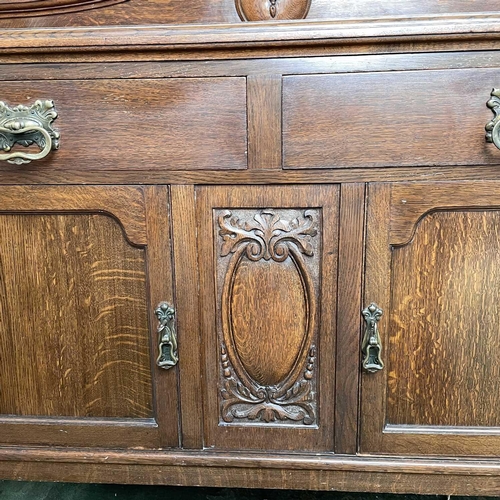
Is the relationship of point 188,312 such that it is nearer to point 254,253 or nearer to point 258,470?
point 254,253

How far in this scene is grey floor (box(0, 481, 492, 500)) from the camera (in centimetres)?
80

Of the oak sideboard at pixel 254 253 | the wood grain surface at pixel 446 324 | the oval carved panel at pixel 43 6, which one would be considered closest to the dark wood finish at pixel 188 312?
the oak sideboard at pixel 254 253

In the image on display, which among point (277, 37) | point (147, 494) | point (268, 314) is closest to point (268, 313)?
point (268, 314)

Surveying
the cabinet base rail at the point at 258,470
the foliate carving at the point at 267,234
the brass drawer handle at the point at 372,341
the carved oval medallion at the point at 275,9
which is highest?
the carved oval medallion at the point at 275,9

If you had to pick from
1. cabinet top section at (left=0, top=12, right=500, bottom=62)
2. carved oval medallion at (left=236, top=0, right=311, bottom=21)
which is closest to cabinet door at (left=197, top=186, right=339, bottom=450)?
cabinet top section at (left=0, top=12, right=500, bottom=62)

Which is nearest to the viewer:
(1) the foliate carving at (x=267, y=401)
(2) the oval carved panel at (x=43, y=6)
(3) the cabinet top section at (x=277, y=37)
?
(3) the cabinet top section at (x=277, y=37)

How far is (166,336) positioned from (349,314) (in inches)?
9.2

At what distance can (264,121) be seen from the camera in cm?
55

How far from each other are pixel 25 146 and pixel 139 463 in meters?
0.44

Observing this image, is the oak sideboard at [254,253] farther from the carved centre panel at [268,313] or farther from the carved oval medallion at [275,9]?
the carved oval medallion at [275,9]

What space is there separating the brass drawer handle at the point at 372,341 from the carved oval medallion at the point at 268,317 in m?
0.08

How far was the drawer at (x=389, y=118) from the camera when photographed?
0.53 metres

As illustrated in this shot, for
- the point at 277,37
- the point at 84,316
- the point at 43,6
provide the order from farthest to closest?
1. the point at 43,6
2. the point at 84,316
3. the point at 277,37

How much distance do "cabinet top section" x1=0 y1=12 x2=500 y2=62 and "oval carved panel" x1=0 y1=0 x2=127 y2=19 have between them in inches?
8.9
